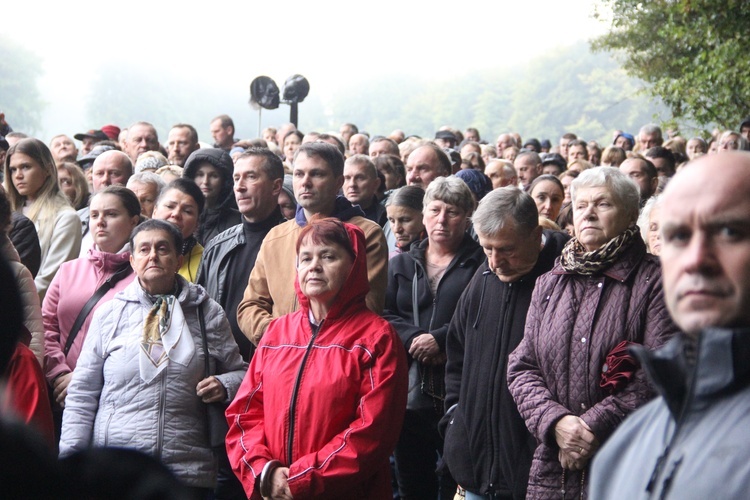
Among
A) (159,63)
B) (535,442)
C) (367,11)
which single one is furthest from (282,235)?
(367,11)

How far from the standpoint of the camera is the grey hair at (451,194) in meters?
5.68

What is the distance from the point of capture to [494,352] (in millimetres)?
4477

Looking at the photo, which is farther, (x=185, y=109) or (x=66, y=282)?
(x=185, y=109)

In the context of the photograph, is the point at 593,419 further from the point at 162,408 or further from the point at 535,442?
the point at 162,408

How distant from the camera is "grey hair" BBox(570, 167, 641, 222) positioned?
14.0ft

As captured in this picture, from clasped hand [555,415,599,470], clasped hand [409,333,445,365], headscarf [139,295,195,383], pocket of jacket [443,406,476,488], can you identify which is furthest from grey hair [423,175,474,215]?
clasped hand [555,415,599,470]

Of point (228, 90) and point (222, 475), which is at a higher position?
point (228, 90)

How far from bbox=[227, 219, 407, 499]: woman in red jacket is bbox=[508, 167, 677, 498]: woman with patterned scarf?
0.59 metres

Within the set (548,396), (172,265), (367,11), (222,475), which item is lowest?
(222,475)

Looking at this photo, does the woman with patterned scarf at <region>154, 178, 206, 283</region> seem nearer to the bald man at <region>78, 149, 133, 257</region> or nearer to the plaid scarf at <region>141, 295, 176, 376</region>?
the plaid scarf at <region>141, 295, 176, 376</region>

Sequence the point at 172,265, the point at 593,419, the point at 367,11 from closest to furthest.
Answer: the point at 593,419 < the point at 172,265 < the point at 367,11

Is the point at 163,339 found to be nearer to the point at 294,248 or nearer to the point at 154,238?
the point at 154,238

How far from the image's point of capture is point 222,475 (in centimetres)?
528

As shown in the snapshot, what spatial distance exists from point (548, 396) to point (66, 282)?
2.90 m
